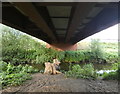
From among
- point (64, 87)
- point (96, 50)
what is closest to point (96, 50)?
point (96, 50)

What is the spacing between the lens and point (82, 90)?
4.27 metres

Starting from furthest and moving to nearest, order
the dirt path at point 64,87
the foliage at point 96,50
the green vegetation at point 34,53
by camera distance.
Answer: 1. the foliage at point 96,50
2. the green vegetation at point 34,53
3. the dirt path at point 64,87

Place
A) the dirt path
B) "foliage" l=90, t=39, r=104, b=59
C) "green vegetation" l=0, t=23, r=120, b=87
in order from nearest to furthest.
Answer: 1. the dirt path
2. "green vegetation" l=0, t=23, r=120, b=87
3. "foliage" l=90, t=39, r=104, b=59

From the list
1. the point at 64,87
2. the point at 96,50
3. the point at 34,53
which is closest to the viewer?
the point at 64,87

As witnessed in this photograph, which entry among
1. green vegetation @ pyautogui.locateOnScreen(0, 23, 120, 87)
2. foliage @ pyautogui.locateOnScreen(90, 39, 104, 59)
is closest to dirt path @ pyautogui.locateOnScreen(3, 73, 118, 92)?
green vegetation @ pyautogui.locateOnScreen(0, 23, 120, 87)

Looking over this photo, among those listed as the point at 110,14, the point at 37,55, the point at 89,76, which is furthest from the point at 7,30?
the point at 110,14

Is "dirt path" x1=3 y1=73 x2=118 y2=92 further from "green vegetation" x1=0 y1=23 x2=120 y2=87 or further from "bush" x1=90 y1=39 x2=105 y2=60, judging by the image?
"bush" x1=90 y1=39 x2=105 y2=60

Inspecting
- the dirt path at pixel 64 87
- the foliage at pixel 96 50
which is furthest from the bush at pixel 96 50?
the dirt path at pixel 64 87

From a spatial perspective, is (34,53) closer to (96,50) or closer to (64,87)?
(96,50)

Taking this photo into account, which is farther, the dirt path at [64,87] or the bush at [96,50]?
the bush at [96,50]

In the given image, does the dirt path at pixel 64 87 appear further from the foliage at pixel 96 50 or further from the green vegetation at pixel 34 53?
the foliage at pixel 96 50

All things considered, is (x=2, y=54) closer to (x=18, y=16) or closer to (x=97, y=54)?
(x=97, y=54)

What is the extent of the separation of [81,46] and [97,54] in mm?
3467

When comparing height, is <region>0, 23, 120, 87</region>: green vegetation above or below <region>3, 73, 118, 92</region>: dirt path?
above
